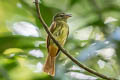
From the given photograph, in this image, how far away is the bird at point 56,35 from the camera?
9.88 ft

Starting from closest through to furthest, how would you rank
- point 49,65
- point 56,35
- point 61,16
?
point 49,65 → point 56,35 → point 61,16

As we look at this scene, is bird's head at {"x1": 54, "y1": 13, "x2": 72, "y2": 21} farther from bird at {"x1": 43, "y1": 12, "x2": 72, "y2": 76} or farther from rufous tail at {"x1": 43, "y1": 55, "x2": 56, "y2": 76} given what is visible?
rufous tail at {"x1": 43, "y1": 55, "x2": 56, "y2": 76}

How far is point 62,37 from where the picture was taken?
3291 mm

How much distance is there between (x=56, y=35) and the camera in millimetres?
3336

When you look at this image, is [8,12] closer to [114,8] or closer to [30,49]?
[30,49]

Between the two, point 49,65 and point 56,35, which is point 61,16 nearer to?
point 56,35

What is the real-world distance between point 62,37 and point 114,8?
63 cm

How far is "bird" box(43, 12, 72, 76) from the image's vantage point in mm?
3012

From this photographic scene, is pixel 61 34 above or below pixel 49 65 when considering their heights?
above

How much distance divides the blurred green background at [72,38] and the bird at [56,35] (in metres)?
0.10

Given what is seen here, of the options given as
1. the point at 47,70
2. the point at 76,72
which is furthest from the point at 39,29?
the point at 76,72

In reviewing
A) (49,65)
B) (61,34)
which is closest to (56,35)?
(61,34)

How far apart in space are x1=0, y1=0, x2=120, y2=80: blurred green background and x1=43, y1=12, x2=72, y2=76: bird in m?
0.10

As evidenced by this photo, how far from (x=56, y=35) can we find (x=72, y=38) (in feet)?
0.96
